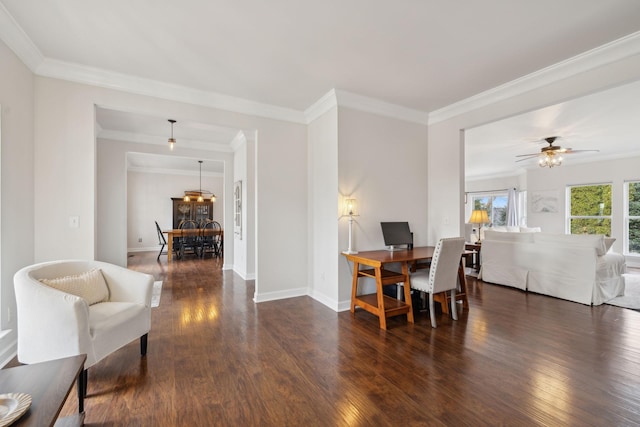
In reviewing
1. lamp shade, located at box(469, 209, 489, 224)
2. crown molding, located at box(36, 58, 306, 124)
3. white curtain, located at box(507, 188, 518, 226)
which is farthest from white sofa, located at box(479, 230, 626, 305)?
white curtain, located at box(507, 188, 518, 226)

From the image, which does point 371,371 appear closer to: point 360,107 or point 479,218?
point 360,107

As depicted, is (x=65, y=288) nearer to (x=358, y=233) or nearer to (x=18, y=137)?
(x=18, y=137)

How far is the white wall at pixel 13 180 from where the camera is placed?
230 cm

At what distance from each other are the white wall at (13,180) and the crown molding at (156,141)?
2650 millimetres

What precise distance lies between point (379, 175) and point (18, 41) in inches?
150

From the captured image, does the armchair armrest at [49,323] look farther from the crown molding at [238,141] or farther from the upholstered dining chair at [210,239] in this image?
the upholstered dining chair at [210,239]

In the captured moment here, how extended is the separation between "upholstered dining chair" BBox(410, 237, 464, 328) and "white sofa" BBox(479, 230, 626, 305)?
203cm

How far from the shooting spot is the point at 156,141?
5.59 m

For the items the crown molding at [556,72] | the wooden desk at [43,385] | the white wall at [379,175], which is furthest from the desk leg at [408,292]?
the wooden desk at [43,385]

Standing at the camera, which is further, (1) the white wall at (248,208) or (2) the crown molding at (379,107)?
(1) the white wall at (248,208)

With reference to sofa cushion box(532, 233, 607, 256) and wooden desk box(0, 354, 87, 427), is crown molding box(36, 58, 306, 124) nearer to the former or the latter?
wooden desk box(0, 354, 87, 427)

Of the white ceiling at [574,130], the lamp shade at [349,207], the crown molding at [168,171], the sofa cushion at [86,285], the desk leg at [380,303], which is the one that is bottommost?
the desk leg at [380,303]

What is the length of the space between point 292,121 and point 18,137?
287 centimetres

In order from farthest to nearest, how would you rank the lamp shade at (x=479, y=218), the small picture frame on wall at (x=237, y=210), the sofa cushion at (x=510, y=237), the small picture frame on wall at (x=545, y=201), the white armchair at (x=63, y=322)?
1. the small picture frame on wall at (x=545, y=201)
2. the lamp shade at (x=479, y=218)
3. the small picture frame on wall at (x=237, y=210)
4. the sofa cushion at (x=510, y=237)
5. the white armchair at (x=63, y=322)
